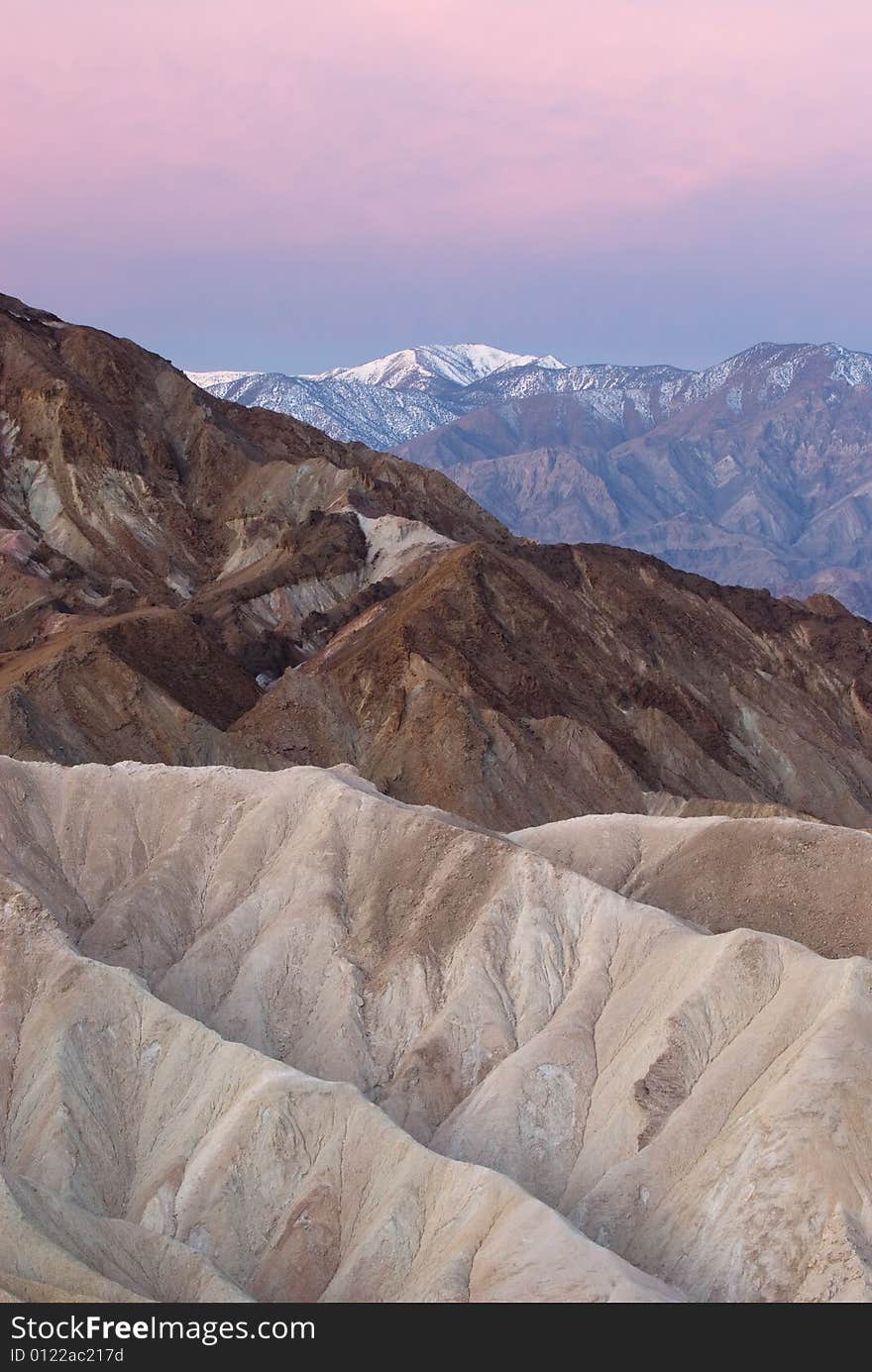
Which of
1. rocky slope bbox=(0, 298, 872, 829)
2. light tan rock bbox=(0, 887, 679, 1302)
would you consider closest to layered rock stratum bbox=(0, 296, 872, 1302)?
light tan rock bbox=(0, 887, 679, 1302)

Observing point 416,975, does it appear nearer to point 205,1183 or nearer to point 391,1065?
point 391,1065

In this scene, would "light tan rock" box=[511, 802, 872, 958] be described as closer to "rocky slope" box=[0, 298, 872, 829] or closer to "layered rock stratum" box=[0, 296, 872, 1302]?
"layered rock stratum" box=[0, 296, 872, 1302]

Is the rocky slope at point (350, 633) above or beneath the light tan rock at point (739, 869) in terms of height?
above

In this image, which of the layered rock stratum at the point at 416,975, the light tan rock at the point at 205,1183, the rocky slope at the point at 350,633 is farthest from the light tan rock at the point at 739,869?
the light tan rock at the point at 205,1183

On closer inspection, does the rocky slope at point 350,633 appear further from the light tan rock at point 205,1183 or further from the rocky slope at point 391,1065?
the light tan rock at point 205,1183

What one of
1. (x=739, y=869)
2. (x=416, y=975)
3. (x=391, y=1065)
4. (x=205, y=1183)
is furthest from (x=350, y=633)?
A: (x=205, y=1183)

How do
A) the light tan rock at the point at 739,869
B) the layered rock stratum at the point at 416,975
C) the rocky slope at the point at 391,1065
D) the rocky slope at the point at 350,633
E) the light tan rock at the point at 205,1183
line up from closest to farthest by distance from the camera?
the light tan rock at the point at 205,1183, the rocky slope at the point at 391,1065, the layered rock stratum at the point at 416,975, the light tan rock at the point at 739,869, the rocky slope at the point at 350,633

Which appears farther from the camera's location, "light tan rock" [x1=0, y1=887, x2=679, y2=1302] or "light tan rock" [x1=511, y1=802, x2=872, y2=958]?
"light tan rock" [x1=511, y1=802, x2=872, y2=958]

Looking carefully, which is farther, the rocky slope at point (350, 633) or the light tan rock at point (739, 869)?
the rocky slope at point (350, 633)
